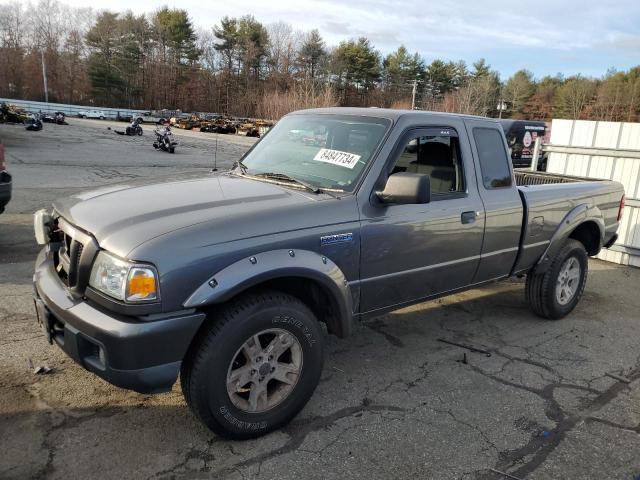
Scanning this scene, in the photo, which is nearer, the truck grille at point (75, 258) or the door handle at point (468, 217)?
the truck grille at point (75, 258)

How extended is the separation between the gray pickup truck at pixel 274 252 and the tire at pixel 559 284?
0.70m

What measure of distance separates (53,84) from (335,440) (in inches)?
3828

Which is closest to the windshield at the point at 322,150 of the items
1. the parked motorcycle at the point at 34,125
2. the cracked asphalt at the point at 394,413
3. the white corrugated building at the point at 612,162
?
the cracked asphalt at the point at 394,413

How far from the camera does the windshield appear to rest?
3447 millimetres

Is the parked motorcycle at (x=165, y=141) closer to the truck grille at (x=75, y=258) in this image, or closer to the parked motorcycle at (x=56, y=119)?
the parked motorcycle at (x=56, y=119)

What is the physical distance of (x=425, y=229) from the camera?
3619 millimetres

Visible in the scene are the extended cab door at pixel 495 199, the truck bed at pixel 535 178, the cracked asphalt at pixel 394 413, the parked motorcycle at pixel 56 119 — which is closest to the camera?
the cracked asphalt at pixel 394 413

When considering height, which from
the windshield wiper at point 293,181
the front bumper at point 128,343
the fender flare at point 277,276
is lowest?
the front bumper at point 128,343

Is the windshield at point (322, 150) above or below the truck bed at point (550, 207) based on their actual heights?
above

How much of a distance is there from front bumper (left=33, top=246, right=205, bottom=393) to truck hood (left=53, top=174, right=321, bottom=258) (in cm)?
36

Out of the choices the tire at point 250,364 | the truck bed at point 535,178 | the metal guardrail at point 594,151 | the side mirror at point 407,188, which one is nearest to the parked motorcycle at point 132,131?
the metal guardrail at point 594,151

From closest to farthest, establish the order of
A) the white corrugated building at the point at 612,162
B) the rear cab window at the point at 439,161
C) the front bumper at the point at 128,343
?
1. the front bumper at the point at 128,343
2. the rear cab window at the point at 439,161
3. the white corrugated building at the point at 612,162

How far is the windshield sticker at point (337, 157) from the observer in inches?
137

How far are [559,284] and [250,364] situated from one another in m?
3.69
